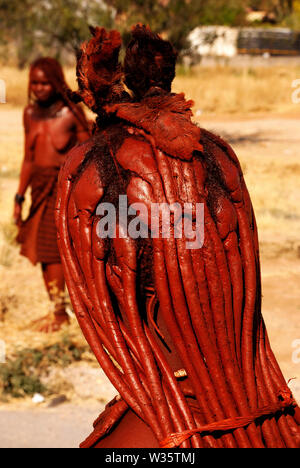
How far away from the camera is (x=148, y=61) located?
5.38ft

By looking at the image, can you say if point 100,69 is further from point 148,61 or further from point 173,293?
point 173,293

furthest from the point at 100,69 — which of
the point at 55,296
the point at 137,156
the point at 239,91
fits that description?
the point at 239,91

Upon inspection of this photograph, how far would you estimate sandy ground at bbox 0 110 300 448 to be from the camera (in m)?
4.15

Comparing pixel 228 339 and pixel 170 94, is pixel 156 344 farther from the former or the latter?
pixel 170 94

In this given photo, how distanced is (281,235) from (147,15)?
5727mm

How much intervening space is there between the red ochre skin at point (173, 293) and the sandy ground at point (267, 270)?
1459 mm

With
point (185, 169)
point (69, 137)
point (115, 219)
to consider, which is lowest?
point (69, 137)

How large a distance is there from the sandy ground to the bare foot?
0.81ft

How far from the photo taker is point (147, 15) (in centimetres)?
1222

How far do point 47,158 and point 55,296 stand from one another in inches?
38.5

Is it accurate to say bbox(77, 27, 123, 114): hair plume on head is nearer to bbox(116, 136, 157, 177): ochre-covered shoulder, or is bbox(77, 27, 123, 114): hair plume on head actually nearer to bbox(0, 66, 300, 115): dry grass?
bbox(116, 136, 157, 177): ochre-covered shoulder

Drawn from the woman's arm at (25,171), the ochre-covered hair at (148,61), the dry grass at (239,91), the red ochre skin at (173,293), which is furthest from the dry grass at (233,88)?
the red ochre skin at (173,293)

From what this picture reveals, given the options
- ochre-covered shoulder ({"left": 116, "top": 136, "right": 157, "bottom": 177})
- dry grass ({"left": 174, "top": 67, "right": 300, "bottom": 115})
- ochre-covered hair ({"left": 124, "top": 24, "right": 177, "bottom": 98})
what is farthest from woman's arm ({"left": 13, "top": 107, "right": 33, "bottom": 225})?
dry grass ({"left": 174, "top": 67, "right": 300, "bottom": 115})

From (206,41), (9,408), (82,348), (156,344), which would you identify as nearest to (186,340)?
(156,344)
